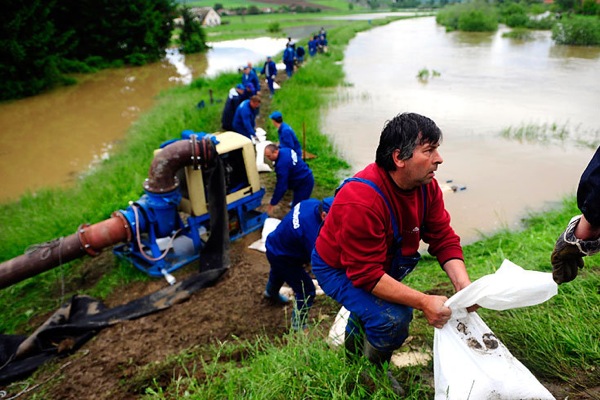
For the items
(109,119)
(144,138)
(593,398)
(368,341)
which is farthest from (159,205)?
(109,119)

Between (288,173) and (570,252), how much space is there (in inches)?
152

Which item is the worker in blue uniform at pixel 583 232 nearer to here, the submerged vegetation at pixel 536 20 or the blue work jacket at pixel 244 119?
the blue work jacket at pixel 244 119

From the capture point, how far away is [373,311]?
1866 millimetres

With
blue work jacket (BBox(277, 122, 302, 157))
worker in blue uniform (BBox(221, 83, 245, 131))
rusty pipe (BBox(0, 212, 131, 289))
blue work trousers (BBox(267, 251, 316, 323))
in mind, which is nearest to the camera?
blue work trousers (BBox(267, 251, 316, 323))

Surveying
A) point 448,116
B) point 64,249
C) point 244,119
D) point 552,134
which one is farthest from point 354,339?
point 448,116

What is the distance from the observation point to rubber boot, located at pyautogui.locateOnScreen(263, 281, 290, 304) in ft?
12.8

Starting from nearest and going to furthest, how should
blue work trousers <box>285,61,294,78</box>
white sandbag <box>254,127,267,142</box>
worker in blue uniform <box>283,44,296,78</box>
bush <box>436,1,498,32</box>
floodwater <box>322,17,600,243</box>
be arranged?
floodwater <box>322,17,600,243</box> → white sandbag <box>254,127,267,142</box> → worker in blue uniform <box>283,44,296,78</box> → blue work trousers <box>285,61,294,78</box> → bush <box>436,1,498,32</box>

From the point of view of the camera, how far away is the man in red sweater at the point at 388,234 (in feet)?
5.61

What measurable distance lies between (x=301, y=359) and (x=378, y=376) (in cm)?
42

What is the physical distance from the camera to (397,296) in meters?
1.76

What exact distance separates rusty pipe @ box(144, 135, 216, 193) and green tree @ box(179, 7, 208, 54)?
24606 mm

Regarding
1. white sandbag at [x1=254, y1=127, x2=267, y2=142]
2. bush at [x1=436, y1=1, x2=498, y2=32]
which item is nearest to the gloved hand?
white sandbag at [x1=254, y1=127, x2=267, y2=142]

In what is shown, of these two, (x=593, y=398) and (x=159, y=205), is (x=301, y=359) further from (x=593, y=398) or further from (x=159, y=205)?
(x=159, y=205)

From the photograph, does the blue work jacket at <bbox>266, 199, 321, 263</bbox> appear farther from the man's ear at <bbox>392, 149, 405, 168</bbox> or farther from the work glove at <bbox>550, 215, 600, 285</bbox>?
the work glove at <bbox>550, 215, 600, 285</bbox>
